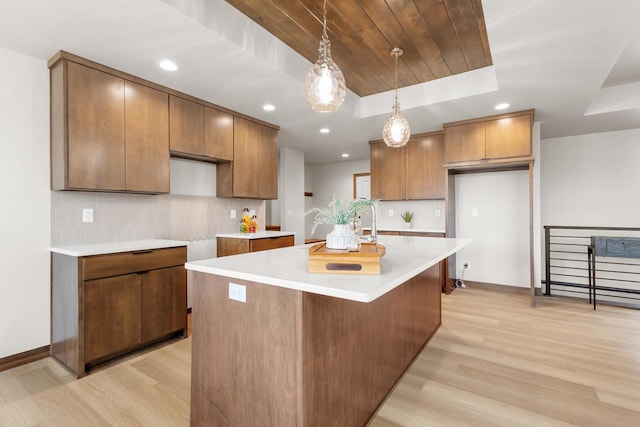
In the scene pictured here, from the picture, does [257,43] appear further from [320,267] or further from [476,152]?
[476,152]

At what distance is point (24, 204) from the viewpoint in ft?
7.83

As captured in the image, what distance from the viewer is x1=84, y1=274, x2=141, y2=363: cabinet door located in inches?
86.9

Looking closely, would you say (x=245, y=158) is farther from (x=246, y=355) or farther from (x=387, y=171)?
(x=246, y=355)

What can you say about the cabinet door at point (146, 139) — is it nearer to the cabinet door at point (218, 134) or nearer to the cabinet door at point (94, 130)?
the cabinet door at point (94, 130)

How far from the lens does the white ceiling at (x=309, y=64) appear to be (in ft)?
6.25

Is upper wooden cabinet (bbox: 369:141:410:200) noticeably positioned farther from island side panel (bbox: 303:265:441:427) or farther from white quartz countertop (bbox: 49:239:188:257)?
white quartz countertop (bbox: 49:239:188:257)

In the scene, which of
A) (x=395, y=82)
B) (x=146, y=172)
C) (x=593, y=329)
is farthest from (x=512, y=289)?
(x=146, y=172)

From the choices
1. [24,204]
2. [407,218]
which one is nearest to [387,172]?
[407,218]

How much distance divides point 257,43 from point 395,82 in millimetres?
1666

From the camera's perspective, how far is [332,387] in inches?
55.6

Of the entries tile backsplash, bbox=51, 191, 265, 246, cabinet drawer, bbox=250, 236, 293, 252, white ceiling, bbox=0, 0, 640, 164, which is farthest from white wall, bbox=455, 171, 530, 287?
tile backsplash, bbox=51, 191, 265, 246

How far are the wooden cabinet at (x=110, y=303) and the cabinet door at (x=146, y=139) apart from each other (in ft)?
2.24

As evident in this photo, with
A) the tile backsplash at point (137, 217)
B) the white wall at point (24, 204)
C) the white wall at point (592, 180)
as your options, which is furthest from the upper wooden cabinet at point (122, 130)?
the white wall at point (592, 180)

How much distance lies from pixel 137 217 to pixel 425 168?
384 cm
